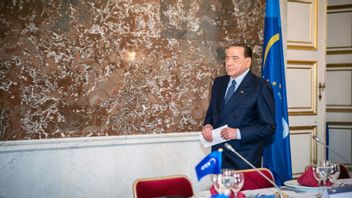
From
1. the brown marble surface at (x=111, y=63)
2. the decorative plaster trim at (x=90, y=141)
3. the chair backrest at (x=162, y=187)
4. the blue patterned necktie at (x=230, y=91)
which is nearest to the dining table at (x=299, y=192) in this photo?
the chair backrest at (x=162, y=187)

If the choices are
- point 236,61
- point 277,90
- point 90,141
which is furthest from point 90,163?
point 277,90

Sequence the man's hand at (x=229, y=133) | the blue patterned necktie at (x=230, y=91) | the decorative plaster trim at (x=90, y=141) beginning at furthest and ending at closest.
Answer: the decorative plaster trim at (x=90, y=141), the blue patterned necktie at (x=230, y=91), the man's hand at (x=229, y=133)

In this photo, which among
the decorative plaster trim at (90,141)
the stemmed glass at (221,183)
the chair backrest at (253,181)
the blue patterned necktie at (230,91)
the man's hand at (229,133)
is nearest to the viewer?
the stemmed glass at (221,183)

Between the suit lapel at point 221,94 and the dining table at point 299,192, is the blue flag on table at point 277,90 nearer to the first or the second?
the suit lapel at point 221,94

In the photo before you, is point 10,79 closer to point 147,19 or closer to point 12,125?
point 12,125

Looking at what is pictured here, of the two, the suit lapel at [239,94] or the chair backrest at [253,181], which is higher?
the suit lapel at [239,94]

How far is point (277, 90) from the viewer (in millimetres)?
4625

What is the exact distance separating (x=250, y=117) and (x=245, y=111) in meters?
0.07

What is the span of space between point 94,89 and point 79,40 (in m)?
0.43

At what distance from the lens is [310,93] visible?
534 centimetres

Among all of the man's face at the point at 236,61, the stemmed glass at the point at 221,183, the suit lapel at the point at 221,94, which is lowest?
the stemmed glass at the point at 221,183

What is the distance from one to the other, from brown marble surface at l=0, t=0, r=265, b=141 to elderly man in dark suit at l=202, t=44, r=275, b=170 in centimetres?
97

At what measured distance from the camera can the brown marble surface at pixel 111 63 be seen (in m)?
3.72

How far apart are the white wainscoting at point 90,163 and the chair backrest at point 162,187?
4.57 ft
